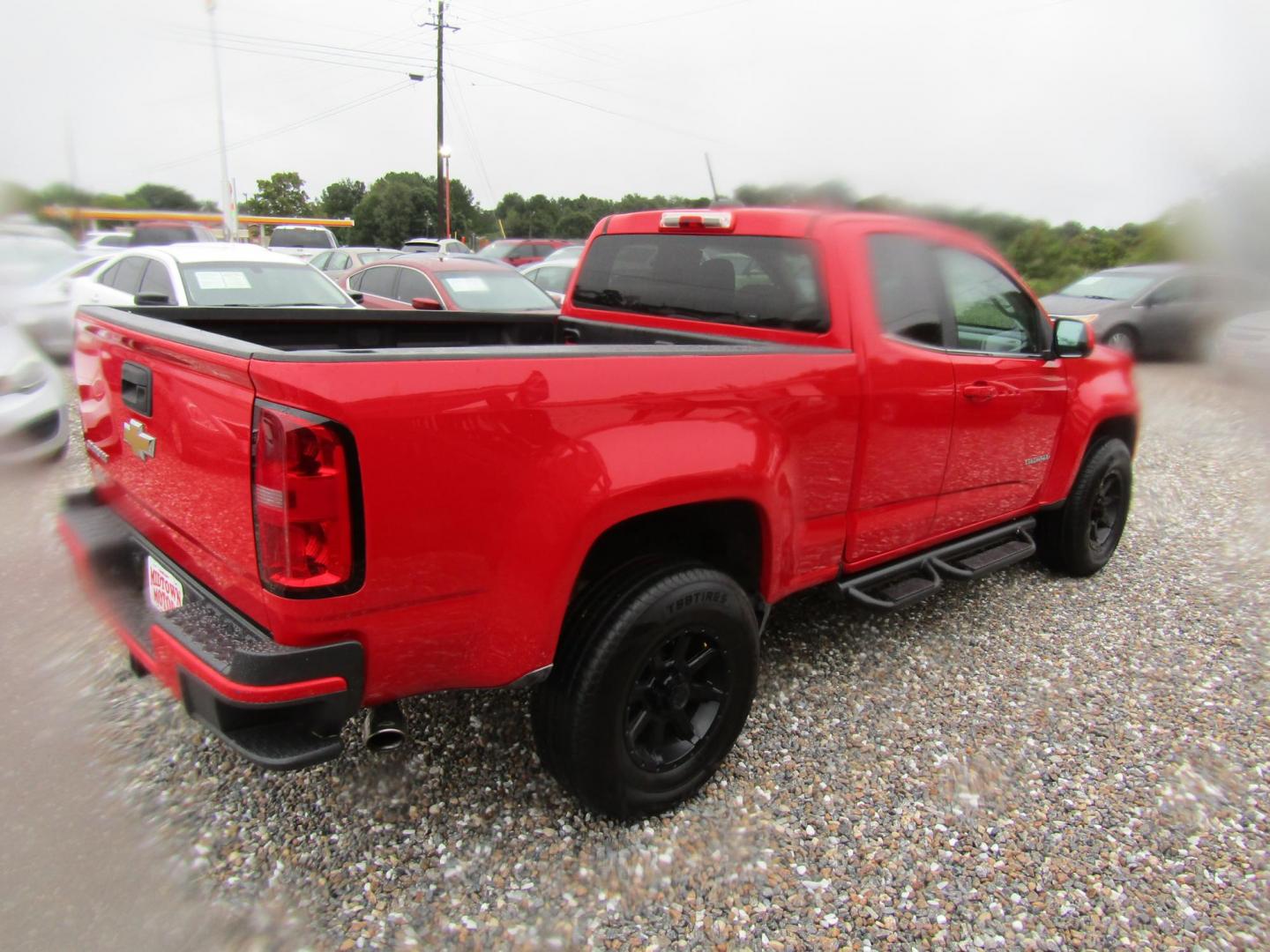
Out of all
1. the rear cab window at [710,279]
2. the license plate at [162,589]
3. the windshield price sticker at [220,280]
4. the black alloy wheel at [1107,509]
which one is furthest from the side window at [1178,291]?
the windshield price sticker at [220,280]

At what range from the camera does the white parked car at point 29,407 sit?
189 inches

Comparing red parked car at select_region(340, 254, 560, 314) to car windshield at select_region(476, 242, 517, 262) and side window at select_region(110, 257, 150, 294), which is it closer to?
side window at select_region(110, 257, 150, 294)

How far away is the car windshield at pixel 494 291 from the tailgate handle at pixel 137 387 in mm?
6377

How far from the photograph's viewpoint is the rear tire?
4.27m

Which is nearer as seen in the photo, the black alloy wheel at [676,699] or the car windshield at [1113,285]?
the black alloy wheel at [676,699]

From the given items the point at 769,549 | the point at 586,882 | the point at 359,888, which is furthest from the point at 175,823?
the point at 769,549

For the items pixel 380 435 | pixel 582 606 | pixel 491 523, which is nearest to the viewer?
pixel 380 435

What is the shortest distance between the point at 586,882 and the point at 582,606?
739 millimetres

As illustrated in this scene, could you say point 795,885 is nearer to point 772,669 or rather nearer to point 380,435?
point 772,669

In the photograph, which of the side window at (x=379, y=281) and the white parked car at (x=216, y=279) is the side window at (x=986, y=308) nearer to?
the white parked car at (x=216, y=279)

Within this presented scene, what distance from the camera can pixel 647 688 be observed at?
2387 millimetres

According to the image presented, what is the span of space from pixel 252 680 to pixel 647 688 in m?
1.08

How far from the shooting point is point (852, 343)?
9.24 feet

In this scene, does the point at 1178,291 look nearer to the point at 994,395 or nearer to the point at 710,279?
the point at 994,395
